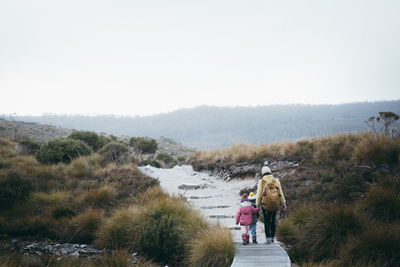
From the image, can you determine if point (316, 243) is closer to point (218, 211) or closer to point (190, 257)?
point (190, 257)

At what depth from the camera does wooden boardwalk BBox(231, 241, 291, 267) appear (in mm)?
4645

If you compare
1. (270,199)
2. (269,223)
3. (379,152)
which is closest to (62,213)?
(269,223)

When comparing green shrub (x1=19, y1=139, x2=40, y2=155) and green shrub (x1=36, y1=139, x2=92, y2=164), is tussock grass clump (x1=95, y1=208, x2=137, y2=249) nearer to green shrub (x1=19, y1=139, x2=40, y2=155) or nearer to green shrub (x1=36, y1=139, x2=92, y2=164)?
green shrub (x1=36, y1=139, x2=92, y2=164)

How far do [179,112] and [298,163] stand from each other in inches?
4773

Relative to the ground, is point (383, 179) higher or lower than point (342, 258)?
higher

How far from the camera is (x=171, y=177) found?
1455 cm

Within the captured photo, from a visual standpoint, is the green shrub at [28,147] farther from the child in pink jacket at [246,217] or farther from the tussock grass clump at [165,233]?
the child in pink jacket at [246,217]

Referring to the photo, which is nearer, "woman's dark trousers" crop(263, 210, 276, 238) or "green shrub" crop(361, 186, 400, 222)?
"green shrub" crop(361, 186, 400, 222)

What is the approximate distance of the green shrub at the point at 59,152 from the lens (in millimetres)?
13777

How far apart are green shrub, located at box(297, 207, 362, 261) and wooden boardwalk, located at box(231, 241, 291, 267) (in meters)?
0.58

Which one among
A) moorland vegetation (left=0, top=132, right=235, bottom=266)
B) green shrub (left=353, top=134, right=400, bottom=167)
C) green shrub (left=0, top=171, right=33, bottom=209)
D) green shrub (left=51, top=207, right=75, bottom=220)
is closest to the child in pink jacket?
moorland vegetation (left=0, top=132, right=235, bottom=266)

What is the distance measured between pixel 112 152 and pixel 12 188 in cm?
795

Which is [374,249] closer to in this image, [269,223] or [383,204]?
[383,204]

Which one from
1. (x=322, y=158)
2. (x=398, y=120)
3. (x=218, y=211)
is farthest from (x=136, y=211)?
(x=398, y=120)
